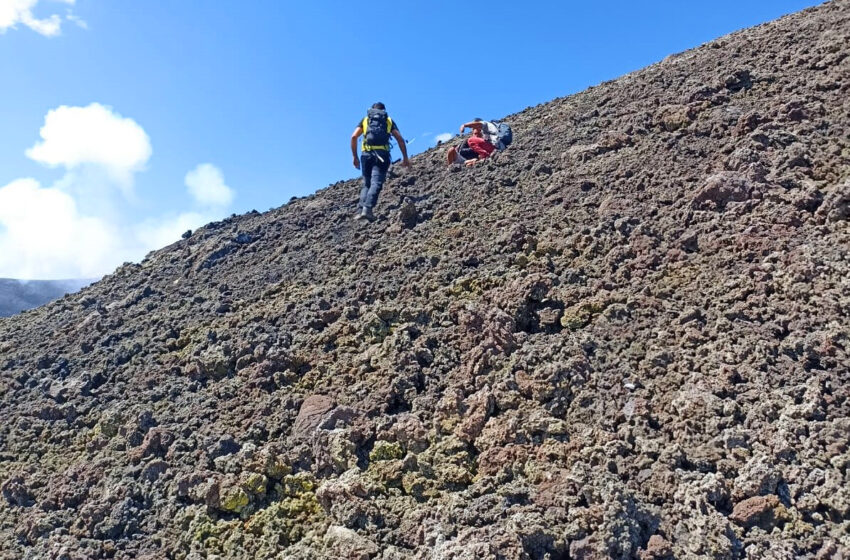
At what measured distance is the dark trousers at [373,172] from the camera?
9031 millimetres

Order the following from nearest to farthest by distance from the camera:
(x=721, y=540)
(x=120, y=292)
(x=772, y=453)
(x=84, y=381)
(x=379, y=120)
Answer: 1. (x=721, y=540)
2. (x=772, y=453)
3. (x=84, y=381)
4. (x=379, y=120)
5. (x=120, y=292)

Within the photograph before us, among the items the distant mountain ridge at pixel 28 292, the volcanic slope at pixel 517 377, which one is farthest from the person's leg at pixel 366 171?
the distant mountain ridge at pixel 28 292

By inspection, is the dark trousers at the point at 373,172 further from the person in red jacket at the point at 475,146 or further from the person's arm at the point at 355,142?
the person in red jacket at the point at 475,146

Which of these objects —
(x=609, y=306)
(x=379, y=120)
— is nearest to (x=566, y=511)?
(x=609, y=306)

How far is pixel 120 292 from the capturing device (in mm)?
9922

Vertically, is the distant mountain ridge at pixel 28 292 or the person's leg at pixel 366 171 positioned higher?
the distant mountain ridge at pixel 28 292

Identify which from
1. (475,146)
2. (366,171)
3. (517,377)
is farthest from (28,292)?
(517,377)

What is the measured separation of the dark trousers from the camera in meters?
9.03

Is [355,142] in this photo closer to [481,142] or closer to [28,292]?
[481,142]

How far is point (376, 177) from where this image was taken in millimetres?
9219

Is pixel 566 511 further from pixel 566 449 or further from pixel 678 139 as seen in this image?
pixel 678 139

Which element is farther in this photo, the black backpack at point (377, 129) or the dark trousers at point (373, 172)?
the dark trousers at point (373, 172)

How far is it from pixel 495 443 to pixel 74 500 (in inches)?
128

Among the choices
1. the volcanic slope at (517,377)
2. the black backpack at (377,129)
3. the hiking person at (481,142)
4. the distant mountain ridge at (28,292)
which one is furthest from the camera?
the distant mountain ridge at (28,292)
